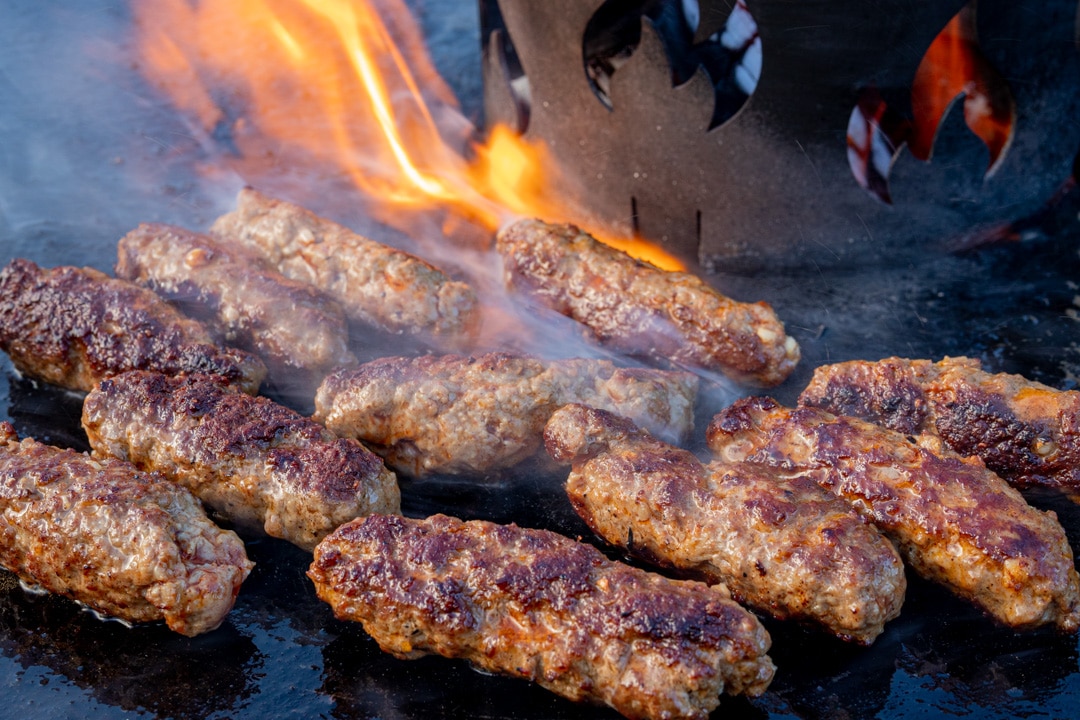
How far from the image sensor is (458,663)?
337 cm

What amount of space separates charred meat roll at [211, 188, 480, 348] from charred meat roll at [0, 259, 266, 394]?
2.25ft

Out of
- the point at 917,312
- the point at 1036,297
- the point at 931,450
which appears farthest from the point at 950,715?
the point at 1036,297

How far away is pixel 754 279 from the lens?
18.6 ft

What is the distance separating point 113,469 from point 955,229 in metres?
4.82

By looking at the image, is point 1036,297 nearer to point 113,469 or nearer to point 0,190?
point 113,469

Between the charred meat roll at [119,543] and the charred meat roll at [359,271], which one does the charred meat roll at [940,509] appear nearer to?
the charred meat roll at [359,271]

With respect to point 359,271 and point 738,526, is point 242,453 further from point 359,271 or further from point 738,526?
point 738,526

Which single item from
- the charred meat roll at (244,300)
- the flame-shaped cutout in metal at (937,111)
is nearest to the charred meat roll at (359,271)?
the charred meat roll at (244,300)

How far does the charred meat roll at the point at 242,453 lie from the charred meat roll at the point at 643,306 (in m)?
1.56

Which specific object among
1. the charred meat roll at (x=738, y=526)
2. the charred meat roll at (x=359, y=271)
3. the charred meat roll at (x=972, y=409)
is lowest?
the charred meat roll at (x=359, y=271)

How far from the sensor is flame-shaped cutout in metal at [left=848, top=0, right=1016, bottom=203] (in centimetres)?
522

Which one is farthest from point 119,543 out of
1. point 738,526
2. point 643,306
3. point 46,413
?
point 643,306

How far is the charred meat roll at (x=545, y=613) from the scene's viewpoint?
293 centimetres

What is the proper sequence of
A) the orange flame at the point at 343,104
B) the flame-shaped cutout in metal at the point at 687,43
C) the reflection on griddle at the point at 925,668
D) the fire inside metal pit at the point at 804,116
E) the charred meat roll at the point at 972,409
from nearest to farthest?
the reflection on griddle at the point at 925,668
the charred meat roll at the point at 972,409
the fire inside metal pit at the point at 804,116
the flame-shaped cutout in metal at the point at 687,43
the orange flame at the point at 343,104
